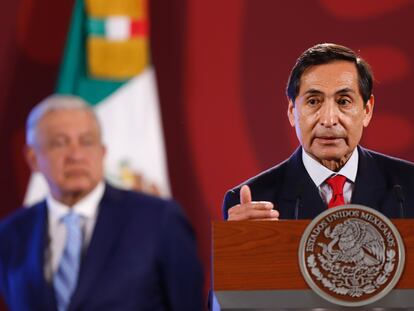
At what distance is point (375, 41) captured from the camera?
2.08m

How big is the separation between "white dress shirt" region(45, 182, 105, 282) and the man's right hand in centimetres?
119

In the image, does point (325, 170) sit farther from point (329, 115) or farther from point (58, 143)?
point (58, 143)

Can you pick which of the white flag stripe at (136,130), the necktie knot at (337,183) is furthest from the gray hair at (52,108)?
the necktie knot at (337,183)

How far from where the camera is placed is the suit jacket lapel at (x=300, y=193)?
5.36 ft

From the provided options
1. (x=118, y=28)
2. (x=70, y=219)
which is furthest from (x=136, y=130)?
(x=70, y=219)

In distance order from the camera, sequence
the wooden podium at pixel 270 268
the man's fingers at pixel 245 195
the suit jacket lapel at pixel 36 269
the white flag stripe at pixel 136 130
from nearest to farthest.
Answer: the wooden podium at pixel 270 268
the man's fingers at pixel 245 195
the suit jacket lapel at pixel 36 269
the white flag stripe at pixel 136 130

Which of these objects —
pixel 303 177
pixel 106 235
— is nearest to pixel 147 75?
pixel 106 235

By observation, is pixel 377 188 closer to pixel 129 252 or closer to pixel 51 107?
pixel 129 252

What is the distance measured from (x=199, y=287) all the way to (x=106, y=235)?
1.09ft

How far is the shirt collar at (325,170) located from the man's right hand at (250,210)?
0.51 feet

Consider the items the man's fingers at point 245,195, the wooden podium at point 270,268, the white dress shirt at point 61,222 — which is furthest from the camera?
the white dress shirt at point 61,222

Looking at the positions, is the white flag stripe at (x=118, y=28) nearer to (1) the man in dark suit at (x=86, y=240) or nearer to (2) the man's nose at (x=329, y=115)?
(1) the man in dark suit at (x=86, y=240)

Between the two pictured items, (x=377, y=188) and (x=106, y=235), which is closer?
(x=377, y=188)

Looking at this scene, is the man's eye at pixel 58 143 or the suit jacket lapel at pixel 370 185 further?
the man's eye at pixel 58 143
